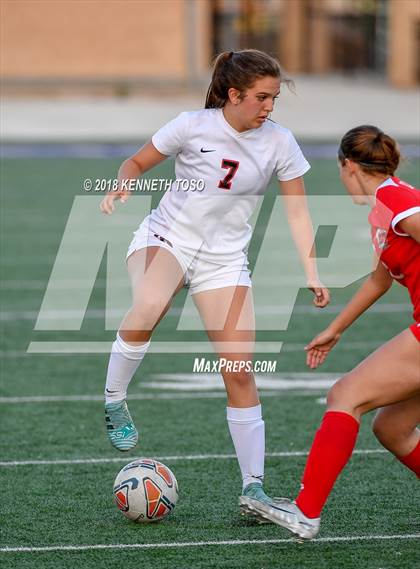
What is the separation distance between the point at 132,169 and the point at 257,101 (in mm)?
615

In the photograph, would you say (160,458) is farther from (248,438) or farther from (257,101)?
(257,101)

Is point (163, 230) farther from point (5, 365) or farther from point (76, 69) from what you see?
point (76, 69)

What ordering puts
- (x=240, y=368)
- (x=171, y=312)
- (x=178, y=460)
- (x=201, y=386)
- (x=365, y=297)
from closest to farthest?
(x=365, y=297)
(x=240, y=368)
(x=178, y=460)
(x=201, y=386)
(x=171, y=312)

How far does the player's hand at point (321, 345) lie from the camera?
16.3ft

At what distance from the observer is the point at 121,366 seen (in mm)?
5520

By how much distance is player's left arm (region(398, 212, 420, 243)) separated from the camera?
4566mm

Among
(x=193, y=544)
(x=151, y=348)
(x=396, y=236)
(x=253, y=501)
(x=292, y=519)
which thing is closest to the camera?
(x=396, y=236)

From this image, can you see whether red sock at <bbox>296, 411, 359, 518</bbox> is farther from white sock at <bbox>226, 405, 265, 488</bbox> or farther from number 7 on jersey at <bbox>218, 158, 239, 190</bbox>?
number 7 on jersey at <bbox>218, 158, 239, 190</bbox>

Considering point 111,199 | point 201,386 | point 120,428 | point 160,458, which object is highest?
point 111,199

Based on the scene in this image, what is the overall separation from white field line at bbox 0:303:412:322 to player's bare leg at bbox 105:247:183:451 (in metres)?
4.68

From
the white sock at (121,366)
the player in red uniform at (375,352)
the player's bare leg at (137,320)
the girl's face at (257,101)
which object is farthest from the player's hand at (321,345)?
the girl's face at (257,101)

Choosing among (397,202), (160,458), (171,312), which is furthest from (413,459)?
(171,312)

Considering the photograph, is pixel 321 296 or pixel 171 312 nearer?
pixel 321 296

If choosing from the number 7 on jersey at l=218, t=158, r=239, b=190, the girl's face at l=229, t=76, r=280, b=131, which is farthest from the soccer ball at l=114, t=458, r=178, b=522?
the girl's face at l=229, t=76, r=280, b=131
